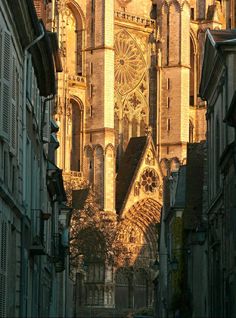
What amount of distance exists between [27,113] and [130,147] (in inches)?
2753

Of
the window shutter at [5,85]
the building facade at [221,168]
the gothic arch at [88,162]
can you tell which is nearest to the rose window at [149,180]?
the gothic arch at [88,162]

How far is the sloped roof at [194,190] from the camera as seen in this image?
50844 mm

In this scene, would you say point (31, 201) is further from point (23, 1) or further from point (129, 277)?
point (129, 277)

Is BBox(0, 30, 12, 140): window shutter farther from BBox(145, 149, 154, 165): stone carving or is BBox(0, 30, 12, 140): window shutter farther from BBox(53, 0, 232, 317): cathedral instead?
BBox(145, 149, 154, 165): stone carving

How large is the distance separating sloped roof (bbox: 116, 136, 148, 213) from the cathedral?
9 cm

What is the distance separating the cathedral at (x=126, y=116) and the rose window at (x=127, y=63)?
7cm

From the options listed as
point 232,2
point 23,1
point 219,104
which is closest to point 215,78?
point 219,104

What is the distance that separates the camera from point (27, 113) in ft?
99.7

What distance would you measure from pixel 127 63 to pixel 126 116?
4.20 m

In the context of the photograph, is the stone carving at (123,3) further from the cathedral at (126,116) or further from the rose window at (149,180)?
the rose window at (149,180)

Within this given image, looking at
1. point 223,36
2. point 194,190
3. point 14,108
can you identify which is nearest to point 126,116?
point 194,190

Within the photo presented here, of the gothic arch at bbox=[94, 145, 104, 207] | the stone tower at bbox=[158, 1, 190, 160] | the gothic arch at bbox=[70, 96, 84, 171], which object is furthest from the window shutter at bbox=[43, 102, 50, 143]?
the stone tower at bbox=[158, 1, 190, 160]

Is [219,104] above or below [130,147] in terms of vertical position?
below

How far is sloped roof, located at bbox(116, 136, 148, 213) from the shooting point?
98188 millimetres
